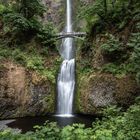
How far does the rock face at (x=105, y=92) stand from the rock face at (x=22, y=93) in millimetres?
2042

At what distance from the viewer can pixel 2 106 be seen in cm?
1567

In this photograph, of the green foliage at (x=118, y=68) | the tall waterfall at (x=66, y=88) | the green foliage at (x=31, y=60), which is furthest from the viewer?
the green foliage at (x=31, y=60)

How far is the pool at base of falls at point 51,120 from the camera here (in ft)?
46.1

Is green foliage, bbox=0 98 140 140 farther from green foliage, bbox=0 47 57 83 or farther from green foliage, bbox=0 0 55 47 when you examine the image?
green foliage, bbox=0 0 55 47

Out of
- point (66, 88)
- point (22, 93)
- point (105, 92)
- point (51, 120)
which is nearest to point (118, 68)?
point (105, 92)

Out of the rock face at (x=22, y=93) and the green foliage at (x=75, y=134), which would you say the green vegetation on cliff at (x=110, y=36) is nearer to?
the rock face at (x=22, y=93)

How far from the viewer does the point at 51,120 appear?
1518cm

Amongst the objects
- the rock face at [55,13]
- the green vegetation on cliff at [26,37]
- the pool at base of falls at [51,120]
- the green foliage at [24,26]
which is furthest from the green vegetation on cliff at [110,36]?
the rock face at [55,13]

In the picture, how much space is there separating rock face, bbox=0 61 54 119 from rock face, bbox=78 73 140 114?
2042mm

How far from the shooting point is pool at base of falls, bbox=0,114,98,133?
14048 millimetres

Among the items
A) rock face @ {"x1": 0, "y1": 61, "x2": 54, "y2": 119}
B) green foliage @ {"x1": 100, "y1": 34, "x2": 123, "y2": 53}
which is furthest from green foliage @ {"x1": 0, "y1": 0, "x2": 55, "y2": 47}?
green foliage @ {"x1": 100, "y1": 34, "x2": 123, "y2": 53}

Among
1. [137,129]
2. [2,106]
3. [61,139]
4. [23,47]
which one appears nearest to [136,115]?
[137,129]

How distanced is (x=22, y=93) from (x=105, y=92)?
455 centimetres

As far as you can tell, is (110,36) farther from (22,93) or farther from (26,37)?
(26,37)
